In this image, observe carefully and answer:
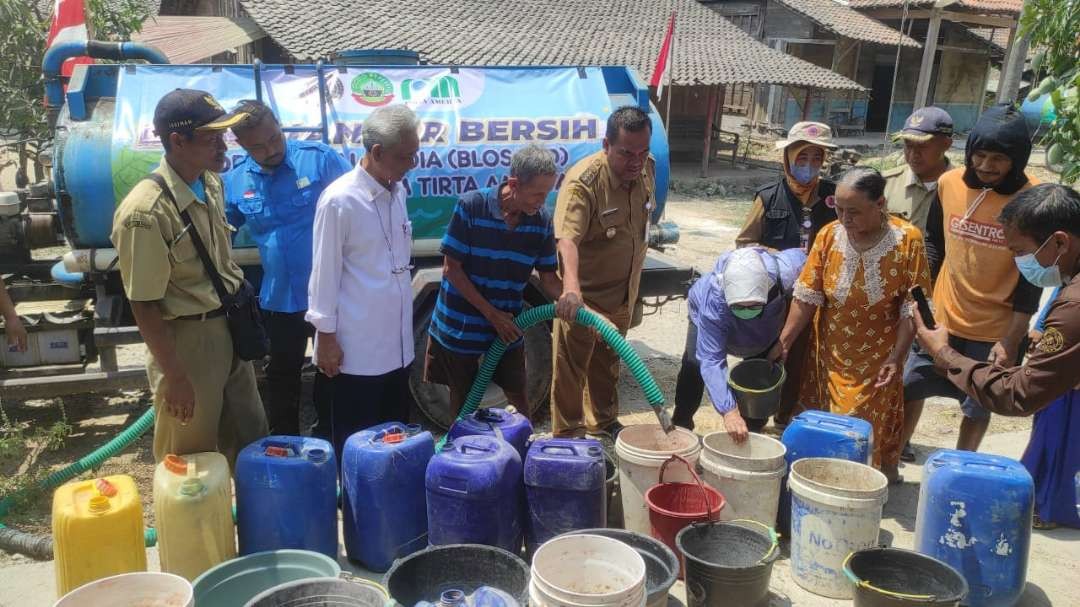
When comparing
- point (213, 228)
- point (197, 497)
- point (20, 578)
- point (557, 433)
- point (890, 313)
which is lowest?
point (20, 578)

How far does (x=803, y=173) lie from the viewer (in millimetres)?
4152

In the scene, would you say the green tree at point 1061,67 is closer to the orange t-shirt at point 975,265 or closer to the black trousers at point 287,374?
the orange t-shirt at point 975,265

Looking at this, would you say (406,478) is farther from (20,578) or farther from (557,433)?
(20,578)

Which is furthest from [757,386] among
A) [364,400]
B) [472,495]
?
[364,400]

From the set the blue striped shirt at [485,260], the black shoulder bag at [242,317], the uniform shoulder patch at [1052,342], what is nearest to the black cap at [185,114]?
the black shoulder bag at [242,317]

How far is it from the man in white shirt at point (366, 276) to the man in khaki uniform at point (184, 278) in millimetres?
378

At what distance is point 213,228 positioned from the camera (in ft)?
10.1

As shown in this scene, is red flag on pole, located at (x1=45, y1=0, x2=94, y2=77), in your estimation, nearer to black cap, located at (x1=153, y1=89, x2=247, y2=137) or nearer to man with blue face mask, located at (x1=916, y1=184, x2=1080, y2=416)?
black cap, located at (x1=153, y1=89, x2=247, y2=137)

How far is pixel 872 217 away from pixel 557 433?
6.36 ft

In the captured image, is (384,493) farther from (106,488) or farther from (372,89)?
(372,89)

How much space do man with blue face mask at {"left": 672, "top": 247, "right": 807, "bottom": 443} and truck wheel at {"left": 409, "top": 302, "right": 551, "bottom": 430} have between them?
1.15 m

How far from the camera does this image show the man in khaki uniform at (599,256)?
3.81 meters

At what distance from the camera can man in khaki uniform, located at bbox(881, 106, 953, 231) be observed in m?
4.12

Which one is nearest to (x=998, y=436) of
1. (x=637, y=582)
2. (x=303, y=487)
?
(x=637, y=582)
